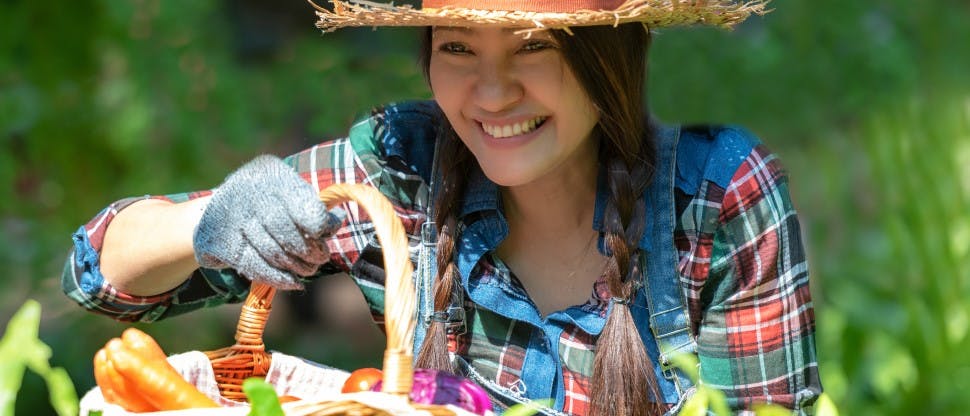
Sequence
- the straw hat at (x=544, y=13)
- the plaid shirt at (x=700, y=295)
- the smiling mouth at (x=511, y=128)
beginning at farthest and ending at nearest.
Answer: the plaid shirt at (x=700, y=295) → the smiling mouth at (x=511, y=128) → the straw hat at (x=544, y=13)

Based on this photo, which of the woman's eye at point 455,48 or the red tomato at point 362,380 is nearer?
the red tomato at point 362,380

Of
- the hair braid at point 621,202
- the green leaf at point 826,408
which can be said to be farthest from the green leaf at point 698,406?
the hair braid at point 621,202

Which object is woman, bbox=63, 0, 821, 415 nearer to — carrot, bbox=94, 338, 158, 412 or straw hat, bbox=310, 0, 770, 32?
straw hat, bbox=310, 0, 770, 32

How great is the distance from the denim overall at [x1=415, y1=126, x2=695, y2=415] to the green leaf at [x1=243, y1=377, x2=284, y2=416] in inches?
23.5

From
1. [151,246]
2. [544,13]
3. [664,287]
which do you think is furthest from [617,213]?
[151,246]

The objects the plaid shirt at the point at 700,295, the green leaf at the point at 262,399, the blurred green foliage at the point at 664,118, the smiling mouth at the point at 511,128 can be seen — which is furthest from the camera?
the blurred green foliage at the point at 664,118

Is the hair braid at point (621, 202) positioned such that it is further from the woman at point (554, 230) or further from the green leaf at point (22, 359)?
the green leaf at point (22, 359)

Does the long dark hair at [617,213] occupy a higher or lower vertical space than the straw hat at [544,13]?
lower

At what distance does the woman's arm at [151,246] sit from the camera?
62.7 inches

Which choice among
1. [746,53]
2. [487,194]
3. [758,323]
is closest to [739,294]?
[758,323]

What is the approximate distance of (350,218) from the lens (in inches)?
74.2

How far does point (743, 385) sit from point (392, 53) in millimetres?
1935

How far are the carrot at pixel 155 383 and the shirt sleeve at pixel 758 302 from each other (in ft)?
2.51

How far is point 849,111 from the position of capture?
369 cm
